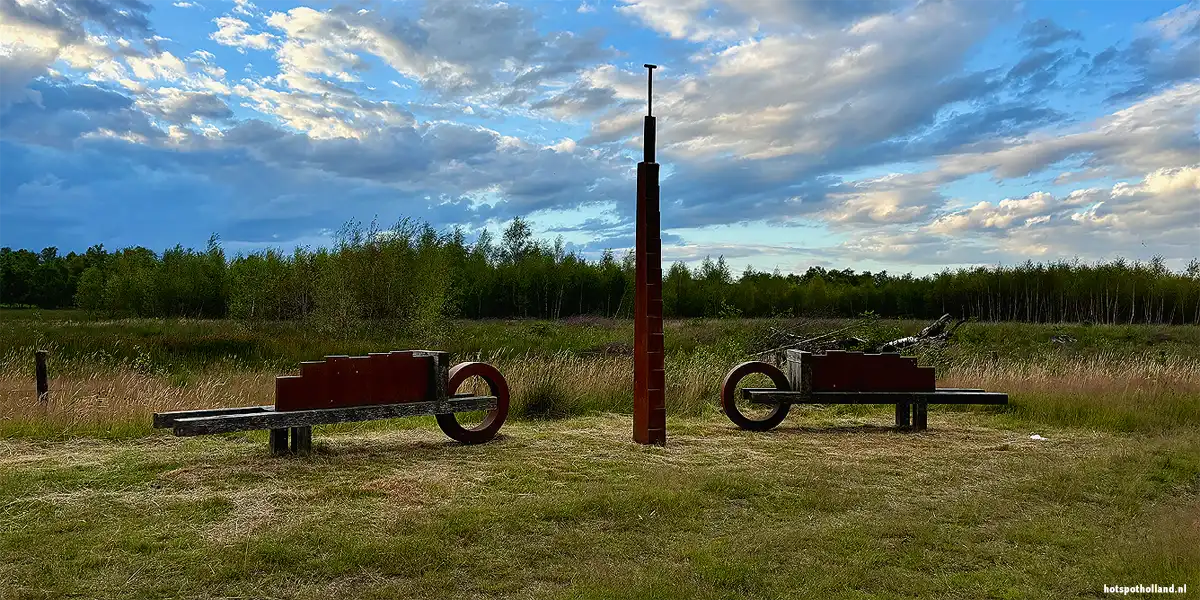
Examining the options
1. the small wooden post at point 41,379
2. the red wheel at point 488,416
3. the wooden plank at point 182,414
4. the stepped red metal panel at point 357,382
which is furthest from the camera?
the small wooden post at point 41,379

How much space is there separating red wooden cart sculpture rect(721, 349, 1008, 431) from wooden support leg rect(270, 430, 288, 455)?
13.6ft

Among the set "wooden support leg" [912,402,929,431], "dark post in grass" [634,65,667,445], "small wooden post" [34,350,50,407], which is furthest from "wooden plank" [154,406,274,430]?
"wooden support leg" [912,402,929,431]

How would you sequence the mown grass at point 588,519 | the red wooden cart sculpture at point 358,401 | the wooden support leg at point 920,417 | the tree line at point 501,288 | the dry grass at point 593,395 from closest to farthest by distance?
the mown grass at point 588,519
the red wooden cart sculpture at point 358,401
the dry grass at point 593,395
the wooden support leg at point 920,417
the tree line at point 501,288

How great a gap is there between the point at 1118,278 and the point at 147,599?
46.6 metres

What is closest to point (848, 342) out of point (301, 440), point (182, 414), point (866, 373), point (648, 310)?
point (866, 373)

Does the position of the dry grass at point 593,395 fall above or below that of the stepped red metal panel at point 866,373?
below

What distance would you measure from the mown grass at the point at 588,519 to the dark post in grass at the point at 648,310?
327 millimetres

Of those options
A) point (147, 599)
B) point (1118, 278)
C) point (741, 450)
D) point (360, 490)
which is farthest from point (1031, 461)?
point (1118, 278)

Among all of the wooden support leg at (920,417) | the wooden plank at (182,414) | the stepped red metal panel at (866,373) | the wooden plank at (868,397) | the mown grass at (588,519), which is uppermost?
the stepped red metal panel at (866,373)

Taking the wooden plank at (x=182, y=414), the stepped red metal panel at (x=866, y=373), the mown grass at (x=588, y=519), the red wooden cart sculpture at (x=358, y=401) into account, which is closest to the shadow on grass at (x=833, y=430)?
the stepped red metal panel at (x=866, y=373)

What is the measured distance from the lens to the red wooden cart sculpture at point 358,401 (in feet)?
20.2

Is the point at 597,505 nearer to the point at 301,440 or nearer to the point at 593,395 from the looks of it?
the point at 301,440

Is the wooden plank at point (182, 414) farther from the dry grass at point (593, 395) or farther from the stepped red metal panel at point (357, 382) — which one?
the dry grass at point (593, 395)

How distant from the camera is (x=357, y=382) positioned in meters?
6.73
